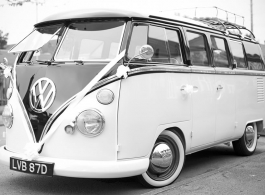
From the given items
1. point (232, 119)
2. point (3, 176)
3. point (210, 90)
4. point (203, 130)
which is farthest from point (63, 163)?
point (232, 119)

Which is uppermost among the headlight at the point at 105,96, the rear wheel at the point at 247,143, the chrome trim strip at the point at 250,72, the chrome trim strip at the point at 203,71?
the chrome trim strip at the point at 250,72

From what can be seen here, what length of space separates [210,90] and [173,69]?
45.9 inches

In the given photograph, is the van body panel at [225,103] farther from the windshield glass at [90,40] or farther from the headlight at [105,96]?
the headlight at [105,96]

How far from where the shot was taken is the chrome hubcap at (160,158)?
516 cm

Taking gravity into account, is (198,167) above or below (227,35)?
below

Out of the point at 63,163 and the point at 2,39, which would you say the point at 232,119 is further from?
the point at 2,39

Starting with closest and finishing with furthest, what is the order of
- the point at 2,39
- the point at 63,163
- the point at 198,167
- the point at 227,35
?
the point at 63,163 → the point at 198,167 → the point at 227,35 → the point at 2,39

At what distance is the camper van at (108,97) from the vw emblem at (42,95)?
12mm

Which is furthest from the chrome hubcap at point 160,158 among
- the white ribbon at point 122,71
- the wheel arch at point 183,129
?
the white ribbon at point 122,71

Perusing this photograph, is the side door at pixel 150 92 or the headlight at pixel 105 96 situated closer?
the headlight at pixel 105 96

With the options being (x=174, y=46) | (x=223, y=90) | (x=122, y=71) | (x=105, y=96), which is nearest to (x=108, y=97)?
(x=105, y=96)

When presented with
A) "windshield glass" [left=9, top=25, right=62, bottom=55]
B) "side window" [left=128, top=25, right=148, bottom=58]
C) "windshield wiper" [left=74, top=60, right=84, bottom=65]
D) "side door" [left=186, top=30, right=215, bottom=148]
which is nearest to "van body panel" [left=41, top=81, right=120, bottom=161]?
"windshield wiper" [left=74, top=60, right=84, bottom=65]

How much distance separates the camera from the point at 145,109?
4855 mm

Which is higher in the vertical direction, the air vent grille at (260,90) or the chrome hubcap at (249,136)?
the air vent grille at (260,90)
